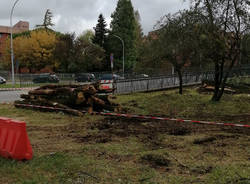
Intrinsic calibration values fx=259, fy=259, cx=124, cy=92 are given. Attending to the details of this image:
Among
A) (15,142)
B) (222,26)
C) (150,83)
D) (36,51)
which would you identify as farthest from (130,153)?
(36,51)

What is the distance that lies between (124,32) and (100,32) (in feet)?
16.7

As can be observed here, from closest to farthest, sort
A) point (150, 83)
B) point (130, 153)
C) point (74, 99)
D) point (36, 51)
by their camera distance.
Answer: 1. point (130, 153)
2. point (74, 99)
3. point (150, 83)
4. point (36, 51)

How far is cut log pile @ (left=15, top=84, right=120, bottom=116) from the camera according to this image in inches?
428

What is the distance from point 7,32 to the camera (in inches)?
2948

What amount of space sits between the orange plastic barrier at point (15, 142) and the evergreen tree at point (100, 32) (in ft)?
160

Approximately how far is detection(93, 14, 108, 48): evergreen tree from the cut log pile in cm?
4215

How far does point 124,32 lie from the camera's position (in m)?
54.3

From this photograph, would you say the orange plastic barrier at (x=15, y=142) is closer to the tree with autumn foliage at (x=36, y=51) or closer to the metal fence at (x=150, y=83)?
the metal fence at (x=150, y=83)

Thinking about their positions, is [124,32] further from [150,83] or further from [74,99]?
[74,99]

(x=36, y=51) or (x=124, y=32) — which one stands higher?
(x=124, y=32)

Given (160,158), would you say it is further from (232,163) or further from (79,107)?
(79,107)

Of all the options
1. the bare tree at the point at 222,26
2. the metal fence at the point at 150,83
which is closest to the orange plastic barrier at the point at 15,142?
the bare tree at the point at 222,26

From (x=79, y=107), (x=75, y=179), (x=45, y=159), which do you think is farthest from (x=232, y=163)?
(x=79, y=107)

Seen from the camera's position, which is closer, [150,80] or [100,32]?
[150,80]
